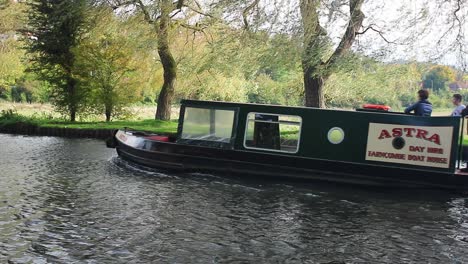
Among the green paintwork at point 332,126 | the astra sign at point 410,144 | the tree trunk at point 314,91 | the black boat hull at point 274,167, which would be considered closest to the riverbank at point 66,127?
the tree trunk at point 314,91

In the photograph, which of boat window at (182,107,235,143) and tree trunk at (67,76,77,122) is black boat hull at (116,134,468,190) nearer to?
boat window at (182,107,235,143)

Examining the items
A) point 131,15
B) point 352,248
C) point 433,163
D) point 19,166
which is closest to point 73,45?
point 131,15

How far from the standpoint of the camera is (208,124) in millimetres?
12336

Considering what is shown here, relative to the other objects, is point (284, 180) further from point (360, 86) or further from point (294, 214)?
point (360, 86)

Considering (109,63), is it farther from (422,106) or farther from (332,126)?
(422,106)

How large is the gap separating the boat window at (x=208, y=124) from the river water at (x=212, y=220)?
108 cm

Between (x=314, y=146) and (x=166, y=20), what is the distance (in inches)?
470

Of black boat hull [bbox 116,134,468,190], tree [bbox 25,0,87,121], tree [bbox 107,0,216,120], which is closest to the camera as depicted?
black boat hull [bbox 116,134,468,190]

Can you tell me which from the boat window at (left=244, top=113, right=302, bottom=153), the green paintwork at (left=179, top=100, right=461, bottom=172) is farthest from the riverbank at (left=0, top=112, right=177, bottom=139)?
the green paintwork at (left=179, top=100, right=461, bottom=172)

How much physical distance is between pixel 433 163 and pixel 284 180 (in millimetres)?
3137

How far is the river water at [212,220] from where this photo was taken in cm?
652

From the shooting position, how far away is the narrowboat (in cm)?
1052

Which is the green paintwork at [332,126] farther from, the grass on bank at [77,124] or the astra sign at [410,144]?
the grass on bank at [77,124]

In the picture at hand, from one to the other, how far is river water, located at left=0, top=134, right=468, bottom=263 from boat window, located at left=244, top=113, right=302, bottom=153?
100cm
